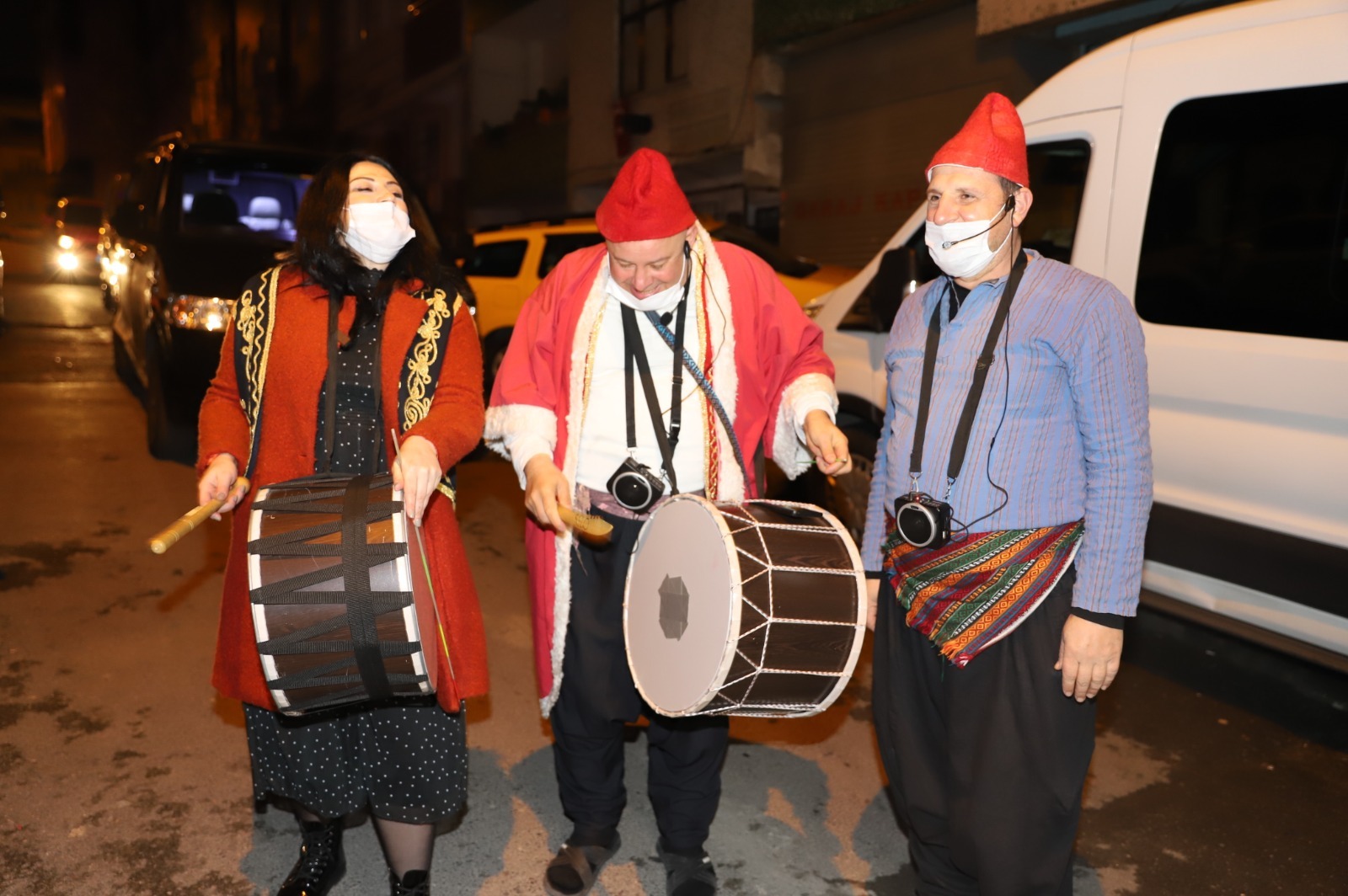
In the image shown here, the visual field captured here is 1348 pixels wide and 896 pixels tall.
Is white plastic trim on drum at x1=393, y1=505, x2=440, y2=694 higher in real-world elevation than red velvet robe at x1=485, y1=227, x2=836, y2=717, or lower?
lower

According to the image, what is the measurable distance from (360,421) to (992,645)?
5.19ft

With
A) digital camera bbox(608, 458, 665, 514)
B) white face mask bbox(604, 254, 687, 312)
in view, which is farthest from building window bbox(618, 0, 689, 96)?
digital camera bbox(608, 458, 665, 514)

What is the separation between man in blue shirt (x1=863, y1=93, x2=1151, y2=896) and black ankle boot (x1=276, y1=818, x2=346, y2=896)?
1681mm

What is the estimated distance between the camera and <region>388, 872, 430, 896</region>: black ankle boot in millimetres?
2826

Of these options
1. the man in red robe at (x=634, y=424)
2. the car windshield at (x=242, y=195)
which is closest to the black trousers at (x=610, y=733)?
the man in red robe at (x=634, y=424)

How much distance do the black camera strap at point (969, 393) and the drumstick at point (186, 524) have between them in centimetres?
153

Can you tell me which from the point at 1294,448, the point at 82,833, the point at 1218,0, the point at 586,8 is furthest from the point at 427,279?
the point at 586,8

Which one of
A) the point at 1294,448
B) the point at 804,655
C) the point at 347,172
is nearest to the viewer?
the point at 804,655

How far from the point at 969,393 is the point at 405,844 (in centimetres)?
181

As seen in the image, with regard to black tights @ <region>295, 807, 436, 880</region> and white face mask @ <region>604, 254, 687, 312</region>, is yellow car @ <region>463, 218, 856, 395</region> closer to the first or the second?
white face mask @ <region>604, 254, 687, 312</region>

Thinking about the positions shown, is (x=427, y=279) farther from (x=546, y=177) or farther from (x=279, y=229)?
(x=546, y=177)

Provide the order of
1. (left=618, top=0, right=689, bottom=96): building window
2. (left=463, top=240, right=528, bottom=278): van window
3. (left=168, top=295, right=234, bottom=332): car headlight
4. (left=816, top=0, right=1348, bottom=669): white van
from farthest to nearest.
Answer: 1. (left=618, top=0, right=689, bottom=96): building window
2. (left=463, top=240, right=528, bottom=278): van window
3. (left=168, top=295, right=234, bottom=332): car headlight
4. (left=816, top=0, right=1348, bottom=669): white van

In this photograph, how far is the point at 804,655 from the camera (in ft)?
8.21

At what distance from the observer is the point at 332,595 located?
233 cm
